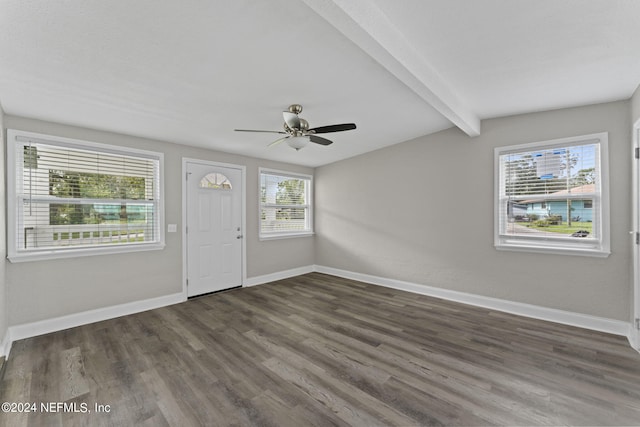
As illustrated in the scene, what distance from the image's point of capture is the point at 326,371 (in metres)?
2.39

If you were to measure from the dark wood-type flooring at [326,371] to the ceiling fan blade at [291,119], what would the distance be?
91.1 inches

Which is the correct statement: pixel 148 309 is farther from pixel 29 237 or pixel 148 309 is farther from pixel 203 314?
pixel 29 237

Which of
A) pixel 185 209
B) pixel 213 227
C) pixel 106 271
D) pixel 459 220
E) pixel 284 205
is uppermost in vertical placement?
pixel 284 205

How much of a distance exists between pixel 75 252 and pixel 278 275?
317 centimetres

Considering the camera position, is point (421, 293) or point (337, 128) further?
point (421, 293)

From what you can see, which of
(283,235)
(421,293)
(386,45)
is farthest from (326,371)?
(283,235)

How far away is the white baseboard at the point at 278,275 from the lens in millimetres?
5178

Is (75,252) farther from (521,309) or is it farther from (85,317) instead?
(521,309)

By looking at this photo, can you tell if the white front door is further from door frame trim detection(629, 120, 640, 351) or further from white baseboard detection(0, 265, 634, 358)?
door frame trim detection(629, 120, 640, 351)

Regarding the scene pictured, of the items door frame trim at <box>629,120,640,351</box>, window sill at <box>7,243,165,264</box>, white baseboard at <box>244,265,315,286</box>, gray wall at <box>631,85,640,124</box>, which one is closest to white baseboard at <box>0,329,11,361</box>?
window sill at <box>7,243,165,264</box>

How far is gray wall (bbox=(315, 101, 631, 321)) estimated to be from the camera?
3107 millimetres

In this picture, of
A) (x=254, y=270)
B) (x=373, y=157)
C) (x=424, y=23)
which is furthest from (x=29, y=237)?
(x=373, y=157)

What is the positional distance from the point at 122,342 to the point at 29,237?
1.62m

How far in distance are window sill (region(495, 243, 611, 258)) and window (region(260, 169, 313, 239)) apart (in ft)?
12.2
